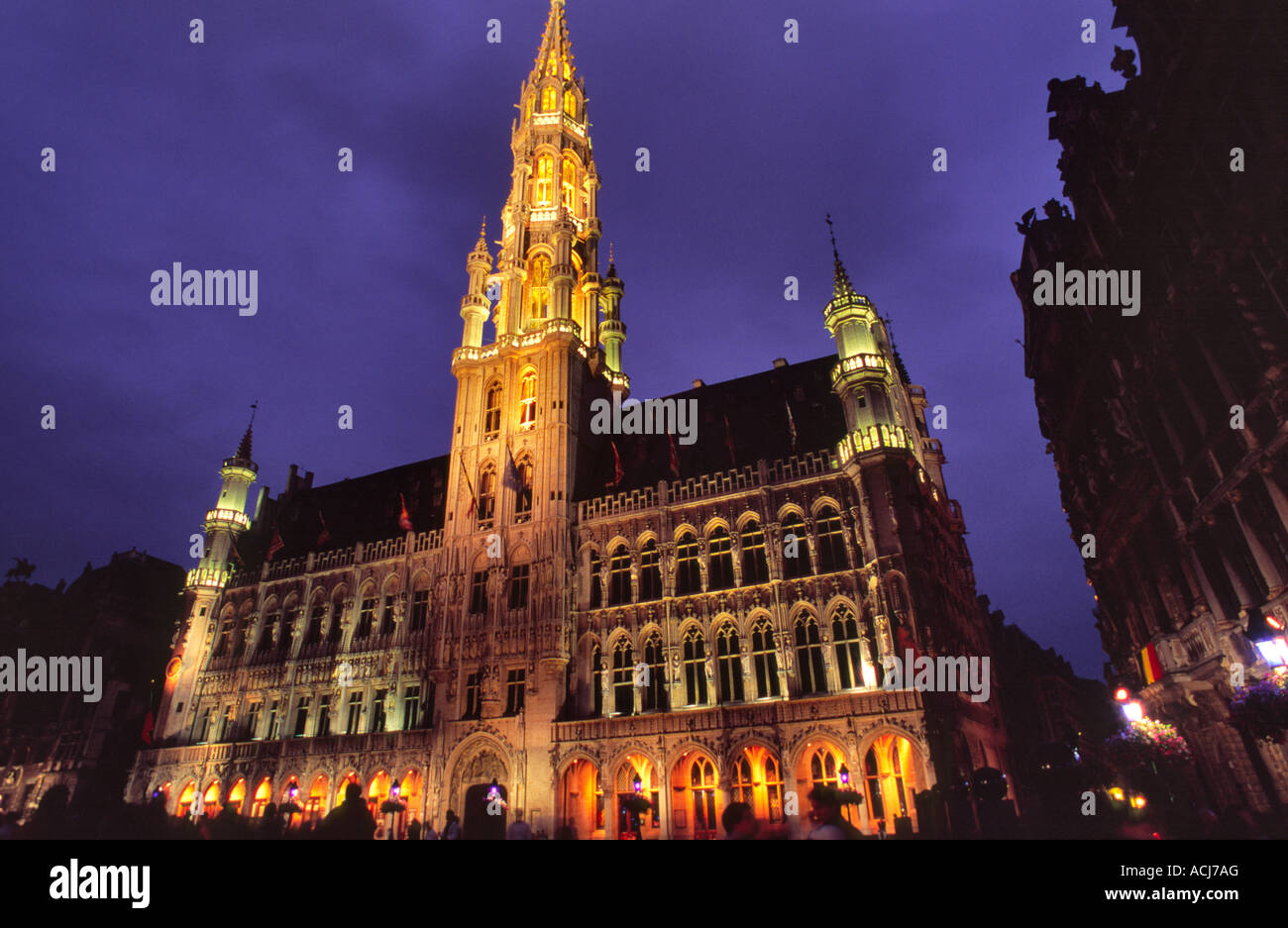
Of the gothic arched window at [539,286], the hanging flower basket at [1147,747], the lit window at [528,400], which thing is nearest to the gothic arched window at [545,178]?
the gothic arched window at [539,286]

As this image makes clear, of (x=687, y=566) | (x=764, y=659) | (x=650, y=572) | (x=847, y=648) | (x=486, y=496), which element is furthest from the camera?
(x=486, y=496)

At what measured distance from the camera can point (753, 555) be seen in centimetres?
3003

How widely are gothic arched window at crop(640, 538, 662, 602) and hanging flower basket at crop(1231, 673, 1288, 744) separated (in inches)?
814

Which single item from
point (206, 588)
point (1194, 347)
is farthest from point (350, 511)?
point (1194, 347)

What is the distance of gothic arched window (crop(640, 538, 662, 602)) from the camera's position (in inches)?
1233

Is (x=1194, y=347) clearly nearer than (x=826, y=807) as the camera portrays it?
No

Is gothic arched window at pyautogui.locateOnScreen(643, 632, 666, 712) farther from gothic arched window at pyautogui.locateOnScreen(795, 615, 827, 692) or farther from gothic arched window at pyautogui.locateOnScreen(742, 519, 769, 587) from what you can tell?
gothic arched window at pyautogui.locateOnScreen(795, 615, 827, 692)

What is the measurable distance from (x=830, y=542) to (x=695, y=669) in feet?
26.4

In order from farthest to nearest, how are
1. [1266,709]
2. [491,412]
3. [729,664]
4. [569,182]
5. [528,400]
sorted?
[569,182] < [491,412] < [528,400] < [729,664] < [1266,709]

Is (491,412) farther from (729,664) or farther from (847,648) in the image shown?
(847,648)

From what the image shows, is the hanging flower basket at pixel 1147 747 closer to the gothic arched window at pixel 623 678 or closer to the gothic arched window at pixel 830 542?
the gothic arched window at pixel 830 542

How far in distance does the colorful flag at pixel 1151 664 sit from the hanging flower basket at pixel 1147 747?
9.93 feet

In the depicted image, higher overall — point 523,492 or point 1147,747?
point 523,492

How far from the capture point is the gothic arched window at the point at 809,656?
2675 centimetres
